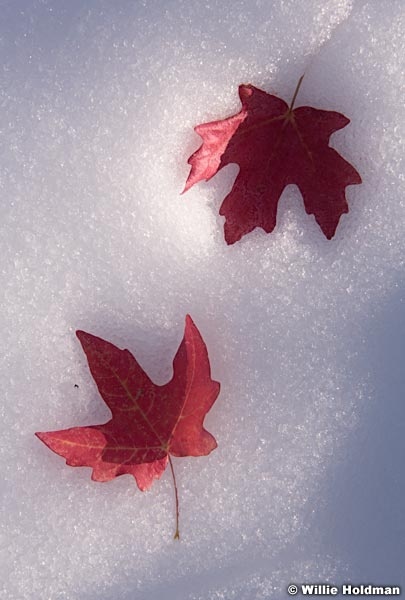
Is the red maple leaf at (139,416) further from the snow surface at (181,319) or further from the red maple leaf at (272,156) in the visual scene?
the red maple leaf at (272,156)

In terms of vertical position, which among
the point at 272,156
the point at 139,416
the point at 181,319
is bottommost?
the point at 139,416

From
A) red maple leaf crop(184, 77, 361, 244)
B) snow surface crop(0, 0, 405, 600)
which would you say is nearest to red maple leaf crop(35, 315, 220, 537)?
snow surface crop(0, 0, 405, 600)

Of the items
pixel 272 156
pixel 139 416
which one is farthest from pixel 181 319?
pixel 272 156

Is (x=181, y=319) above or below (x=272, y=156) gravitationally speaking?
below

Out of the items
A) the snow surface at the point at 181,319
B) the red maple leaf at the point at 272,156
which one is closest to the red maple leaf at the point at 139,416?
the snow surface at the point at 181,319

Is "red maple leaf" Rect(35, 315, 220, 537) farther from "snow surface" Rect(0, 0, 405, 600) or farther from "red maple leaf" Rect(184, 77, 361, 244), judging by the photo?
"red maple leaf" Rect(184, 77, 361, 244)

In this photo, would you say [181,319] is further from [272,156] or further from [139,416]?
[272,156]
